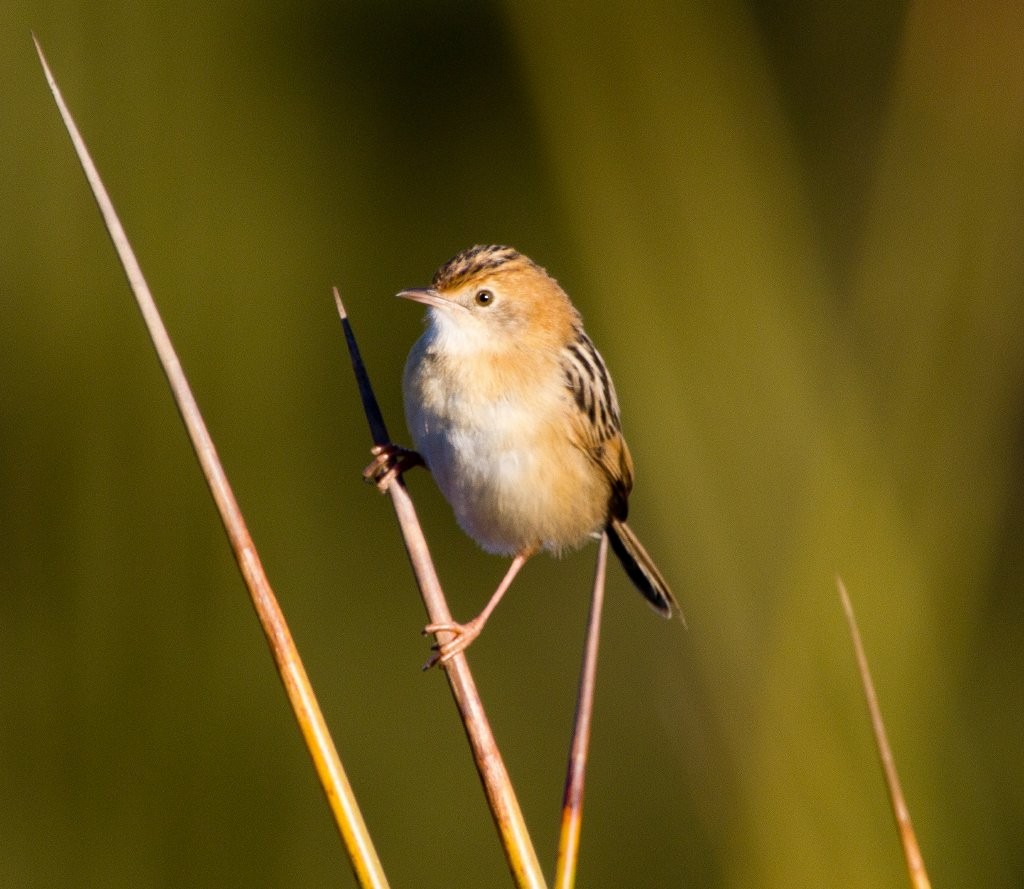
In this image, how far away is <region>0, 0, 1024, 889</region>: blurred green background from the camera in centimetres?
291

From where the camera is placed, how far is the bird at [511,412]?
317 centimetres

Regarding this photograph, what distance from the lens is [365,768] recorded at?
4836mm

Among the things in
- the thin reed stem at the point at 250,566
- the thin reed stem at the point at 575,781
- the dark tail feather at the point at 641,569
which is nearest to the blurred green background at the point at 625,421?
the dark tail feather at the point at 641,569

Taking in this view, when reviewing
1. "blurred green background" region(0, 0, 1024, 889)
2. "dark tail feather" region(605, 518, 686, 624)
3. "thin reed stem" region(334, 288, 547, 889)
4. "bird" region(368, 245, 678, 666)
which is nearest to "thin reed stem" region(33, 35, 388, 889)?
"thin reed stem" region(334, 288, 547, 889)

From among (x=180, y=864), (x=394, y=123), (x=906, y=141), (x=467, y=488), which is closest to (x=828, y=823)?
(x=467, y=488)

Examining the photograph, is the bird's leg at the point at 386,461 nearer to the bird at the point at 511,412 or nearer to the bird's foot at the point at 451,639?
the bird at the point at 511,412

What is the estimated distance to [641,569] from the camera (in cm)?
372

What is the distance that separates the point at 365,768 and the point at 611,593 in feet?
3.82

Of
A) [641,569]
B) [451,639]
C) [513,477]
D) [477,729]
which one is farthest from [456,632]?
[641,569]

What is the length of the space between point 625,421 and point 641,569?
768mm

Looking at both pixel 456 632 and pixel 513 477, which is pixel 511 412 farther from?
pixel 456 632

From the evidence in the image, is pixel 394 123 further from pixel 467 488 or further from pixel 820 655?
pixel 820 655

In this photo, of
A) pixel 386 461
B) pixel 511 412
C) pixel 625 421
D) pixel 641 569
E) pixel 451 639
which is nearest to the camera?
pixel 451 639

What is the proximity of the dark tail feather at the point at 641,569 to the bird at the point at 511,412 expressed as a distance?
0.05ft
